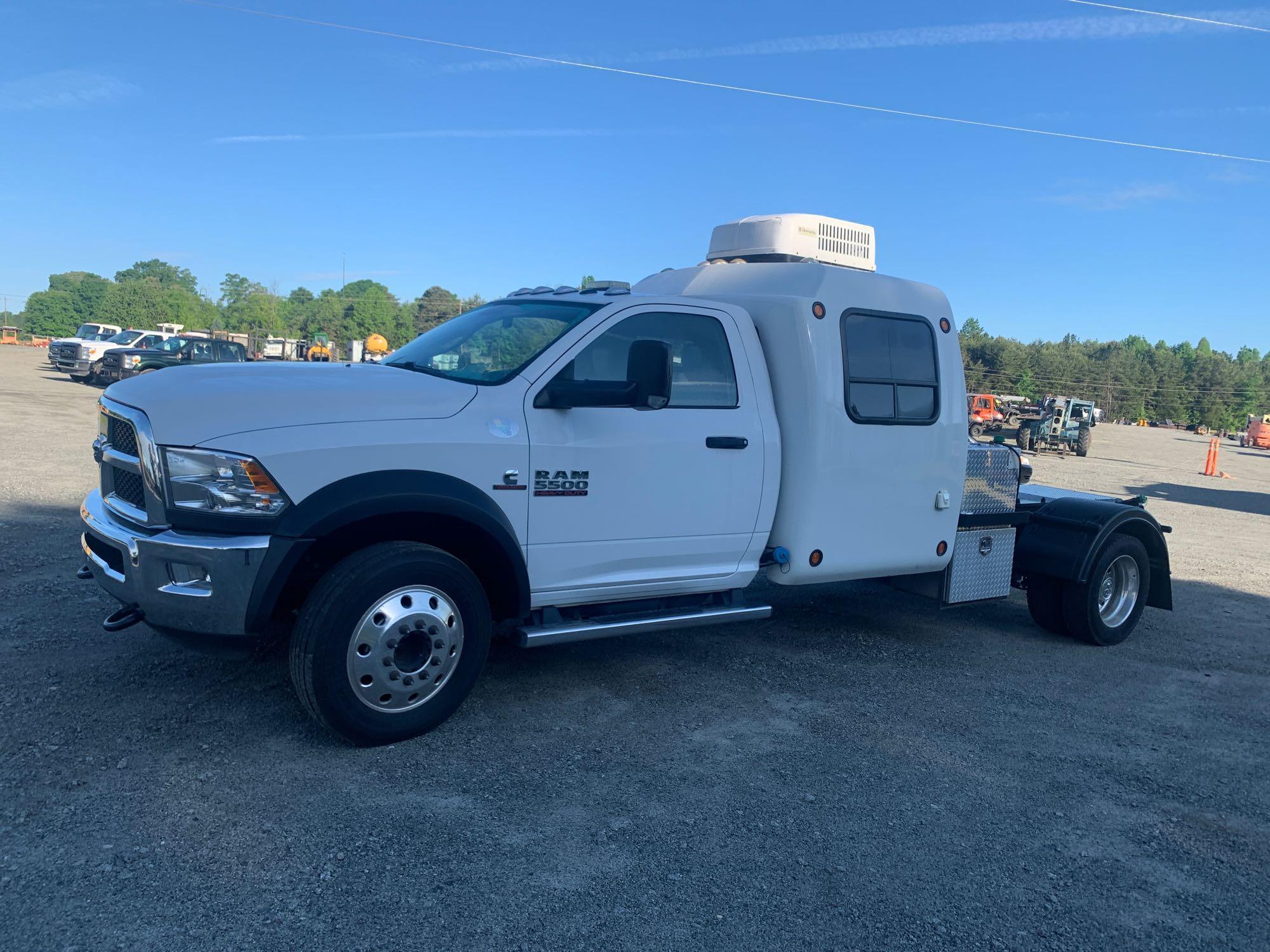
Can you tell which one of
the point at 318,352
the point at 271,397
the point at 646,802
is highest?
the point at 318,352

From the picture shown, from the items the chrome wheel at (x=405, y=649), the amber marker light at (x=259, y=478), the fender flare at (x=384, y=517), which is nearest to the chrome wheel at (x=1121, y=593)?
the fender flare at (x=384, y=517)

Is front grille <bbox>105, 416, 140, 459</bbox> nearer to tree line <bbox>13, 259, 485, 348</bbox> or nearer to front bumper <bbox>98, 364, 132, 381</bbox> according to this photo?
front bumper <bbox>98, 364, 132, 381</bbox>

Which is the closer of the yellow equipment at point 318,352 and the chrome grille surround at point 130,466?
the chrome grille surround at point 130,466

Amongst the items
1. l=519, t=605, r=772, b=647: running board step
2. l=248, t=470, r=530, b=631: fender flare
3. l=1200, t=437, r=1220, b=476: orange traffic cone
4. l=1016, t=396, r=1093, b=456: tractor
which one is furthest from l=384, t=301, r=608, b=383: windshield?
l=1016, t=396, r=1093, b=456: tractor

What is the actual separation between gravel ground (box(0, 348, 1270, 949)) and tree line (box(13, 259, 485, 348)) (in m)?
77.1

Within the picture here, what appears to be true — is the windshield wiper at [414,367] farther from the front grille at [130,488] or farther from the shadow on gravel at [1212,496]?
the shadow on gravel at [1212,496]

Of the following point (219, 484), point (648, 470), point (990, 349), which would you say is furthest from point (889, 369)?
point (990, 349)

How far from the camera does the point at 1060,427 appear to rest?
36094 millimetres

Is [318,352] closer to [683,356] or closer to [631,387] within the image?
[683,356]

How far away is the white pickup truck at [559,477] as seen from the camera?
12.6 ft

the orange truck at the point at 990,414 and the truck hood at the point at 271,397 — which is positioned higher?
the orange truck at the point at 990,414

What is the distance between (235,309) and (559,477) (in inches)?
6690

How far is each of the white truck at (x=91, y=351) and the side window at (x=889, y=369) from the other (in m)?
28.7

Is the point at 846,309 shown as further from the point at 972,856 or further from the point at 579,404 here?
the point at 972,856
